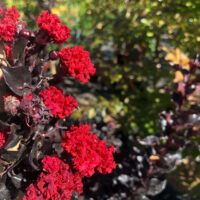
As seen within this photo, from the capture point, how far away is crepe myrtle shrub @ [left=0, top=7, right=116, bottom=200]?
6.72 feet

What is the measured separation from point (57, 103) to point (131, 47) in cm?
240

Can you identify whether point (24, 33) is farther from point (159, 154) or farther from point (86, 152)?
point (159, 154)

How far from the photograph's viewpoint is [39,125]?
7.07 ft

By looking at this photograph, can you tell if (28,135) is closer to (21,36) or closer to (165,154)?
(21,36)

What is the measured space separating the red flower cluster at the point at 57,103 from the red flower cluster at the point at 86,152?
0.30 feet

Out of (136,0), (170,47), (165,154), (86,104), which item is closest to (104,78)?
(86,104)

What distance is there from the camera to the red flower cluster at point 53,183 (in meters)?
2.03

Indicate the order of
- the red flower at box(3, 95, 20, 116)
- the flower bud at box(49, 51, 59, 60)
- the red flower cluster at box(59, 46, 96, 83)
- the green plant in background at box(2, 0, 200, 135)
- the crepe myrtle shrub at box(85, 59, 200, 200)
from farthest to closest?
the green plant in background at box(2, 0, 200, 135) → the crepe myrtle shrub at box(85, 59, 200, 200) → the flower bud at box(49, 51, 59, 60) → the red flower cluster at box(59, 46, 96, 83) → the red flower at box(3, 95, 20, 116)

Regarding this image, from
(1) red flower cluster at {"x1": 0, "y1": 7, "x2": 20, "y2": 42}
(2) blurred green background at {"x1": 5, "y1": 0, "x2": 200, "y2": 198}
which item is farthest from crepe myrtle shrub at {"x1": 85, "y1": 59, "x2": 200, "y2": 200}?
(1) red flower cluster at {"x1": 0, "y1": 7, "x2": 20, "y2": 42}

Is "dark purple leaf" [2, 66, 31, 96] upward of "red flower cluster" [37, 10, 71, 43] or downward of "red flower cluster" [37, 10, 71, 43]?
downward

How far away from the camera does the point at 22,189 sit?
2.24 m

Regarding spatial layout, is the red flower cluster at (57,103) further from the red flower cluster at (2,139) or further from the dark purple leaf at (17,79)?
the red flower cluster at (2,139)

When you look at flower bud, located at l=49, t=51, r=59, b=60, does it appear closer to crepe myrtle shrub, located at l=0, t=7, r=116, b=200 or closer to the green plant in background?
crepe myrtle shrub, located at l=0, t=7, r=116, b=200

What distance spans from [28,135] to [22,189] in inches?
10.7
